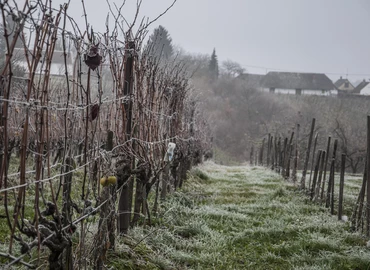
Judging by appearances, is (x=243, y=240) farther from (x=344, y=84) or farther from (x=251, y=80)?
(x=344, y=84)

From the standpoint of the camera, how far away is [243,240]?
4168 mm

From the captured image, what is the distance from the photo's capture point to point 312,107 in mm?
32344

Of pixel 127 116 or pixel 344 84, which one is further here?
pixel 344 84

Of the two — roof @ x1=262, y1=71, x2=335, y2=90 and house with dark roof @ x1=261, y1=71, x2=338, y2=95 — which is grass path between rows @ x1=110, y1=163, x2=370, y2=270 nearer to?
house with dark roof @ x1=261, y1=71, x2=338, y2=95

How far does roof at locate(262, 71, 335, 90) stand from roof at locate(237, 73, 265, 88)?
0.94 m

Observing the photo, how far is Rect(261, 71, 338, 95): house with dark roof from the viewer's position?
4588cm

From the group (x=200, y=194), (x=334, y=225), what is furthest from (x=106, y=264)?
(x=200, y=194)

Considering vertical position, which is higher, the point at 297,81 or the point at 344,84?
the point at 344,84

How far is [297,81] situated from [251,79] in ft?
18.8

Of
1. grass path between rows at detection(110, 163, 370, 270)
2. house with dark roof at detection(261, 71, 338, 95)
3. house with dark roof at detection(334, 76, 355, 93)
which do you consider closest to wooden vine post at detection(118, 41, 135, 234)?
grass path between rows at detection(110, 163, 370, 270)

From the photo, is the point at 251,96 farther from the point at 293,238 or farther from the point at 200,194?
the point at 293,238

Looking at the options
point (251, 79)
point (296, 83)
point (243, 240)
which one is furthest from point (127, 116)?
point (296, 83)

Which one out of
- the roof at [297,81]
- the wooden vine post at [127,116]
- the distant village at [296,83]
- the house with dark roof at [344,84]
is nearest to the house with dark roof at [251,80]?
the distant village at [296,83]

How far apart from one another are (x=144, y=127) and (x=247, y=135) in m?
29.7
